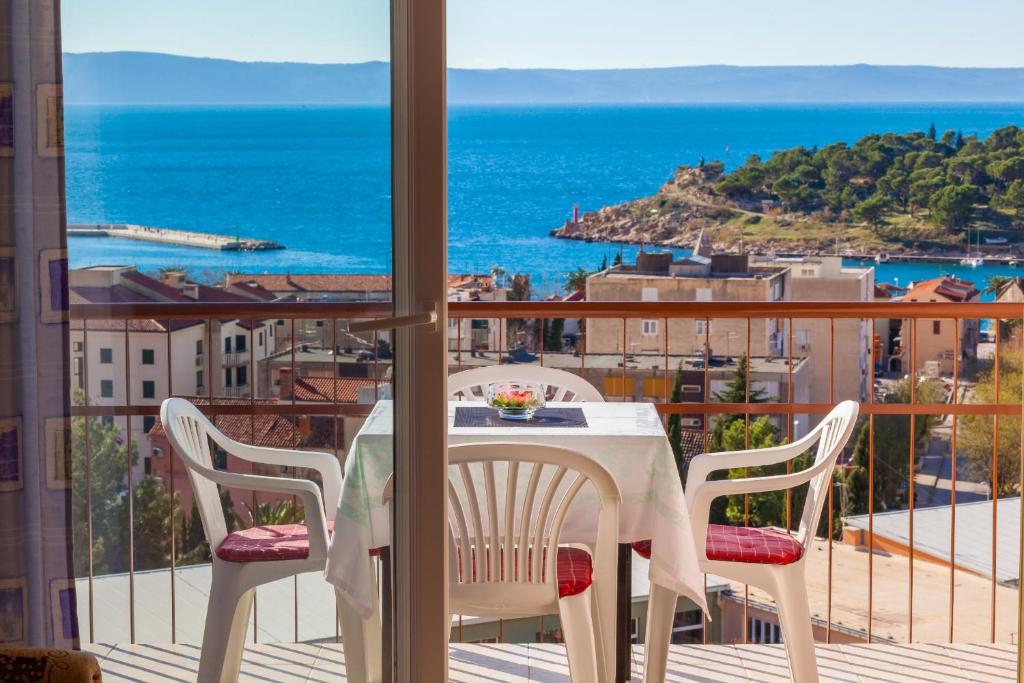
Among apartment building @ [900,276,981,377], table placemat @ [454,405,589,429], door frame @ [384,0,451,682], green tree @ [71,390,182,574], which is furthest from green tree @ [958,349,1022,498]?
green tree @ [71,390,182,574]

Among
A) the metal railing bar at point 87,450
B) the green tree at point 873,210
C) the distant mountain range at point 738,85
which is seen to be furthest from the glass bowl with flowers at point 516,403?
the green tree at point 873,210

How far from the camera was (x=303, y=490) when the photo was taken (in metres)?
1.45

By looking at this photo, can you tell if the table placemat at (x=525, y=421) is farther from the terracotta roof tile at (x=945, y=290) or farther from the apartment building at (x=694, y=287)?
the apartment building at (x=694, y=287)

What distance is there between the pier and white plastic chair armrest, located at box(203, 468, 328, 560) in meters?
0.28

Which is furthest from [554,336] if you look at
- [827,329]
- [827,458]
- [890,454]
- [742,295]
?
[827,458]

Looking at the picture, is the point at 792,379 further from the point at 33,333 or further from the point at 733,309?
the point at 33,333

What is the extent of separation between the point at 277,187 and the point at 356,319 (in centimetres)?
→ 22

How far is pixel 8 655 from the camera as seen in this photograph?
1.06 metres

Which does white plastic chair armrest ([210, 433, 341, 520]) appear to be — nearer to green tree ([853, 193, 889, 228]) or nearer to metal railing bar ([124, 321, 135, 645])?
metal railing bar ([124, 321, 135, 645])

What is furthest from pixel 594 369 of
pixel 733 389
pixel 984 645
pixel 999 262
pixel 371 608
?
pixel 371 608

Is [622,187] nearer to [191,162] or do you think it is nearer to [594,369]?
[594,369]

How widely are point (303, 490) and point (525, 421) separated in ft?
4.36

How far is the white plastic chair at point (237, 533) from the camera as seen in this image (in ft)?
4.33

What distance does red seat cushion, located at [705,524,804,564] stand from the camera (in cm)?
259
